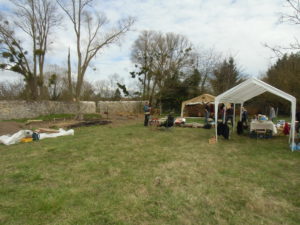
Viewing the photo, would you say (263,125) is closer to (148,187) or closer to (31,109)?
(148,187)

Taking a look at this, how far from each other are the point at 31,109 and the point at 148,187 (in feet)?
55.0

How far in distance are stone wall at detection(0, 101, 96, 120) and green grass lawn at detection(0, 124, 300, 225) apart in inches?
450

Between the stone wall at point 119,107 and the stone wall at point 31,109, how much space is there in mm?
4538

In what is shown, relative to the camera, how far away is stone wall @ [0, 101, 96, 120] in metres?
14.4

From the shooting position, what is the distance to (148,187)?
10.6 feet

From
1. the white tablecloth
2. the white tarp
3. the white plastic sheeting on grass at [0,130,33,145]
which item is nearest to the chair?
the white tablecloth

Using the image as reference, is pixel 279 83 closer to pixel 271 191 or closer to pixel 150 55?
pixel 150 55

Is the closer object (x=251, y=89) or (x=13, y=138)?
(x=13, y=138)

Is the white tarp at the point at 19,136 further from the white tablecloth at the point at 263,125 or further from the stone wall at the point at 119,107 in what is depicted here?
the stone wall at the point at 119,107

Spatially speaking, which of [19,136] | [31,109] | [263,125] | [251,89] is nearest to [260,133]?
[263,125]

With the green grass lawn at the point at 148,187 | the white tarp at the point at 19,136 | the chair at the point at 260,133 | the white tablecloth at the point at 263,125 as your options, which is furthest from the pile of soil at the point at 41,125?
the chair at the point at 260,133

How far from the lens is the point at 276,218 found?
2373 millimetres

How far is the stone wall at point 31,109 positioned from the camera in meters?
14.4

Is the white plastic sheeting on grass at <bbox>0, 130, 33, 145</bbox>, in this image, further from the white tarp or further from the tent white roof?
the tent white roof
